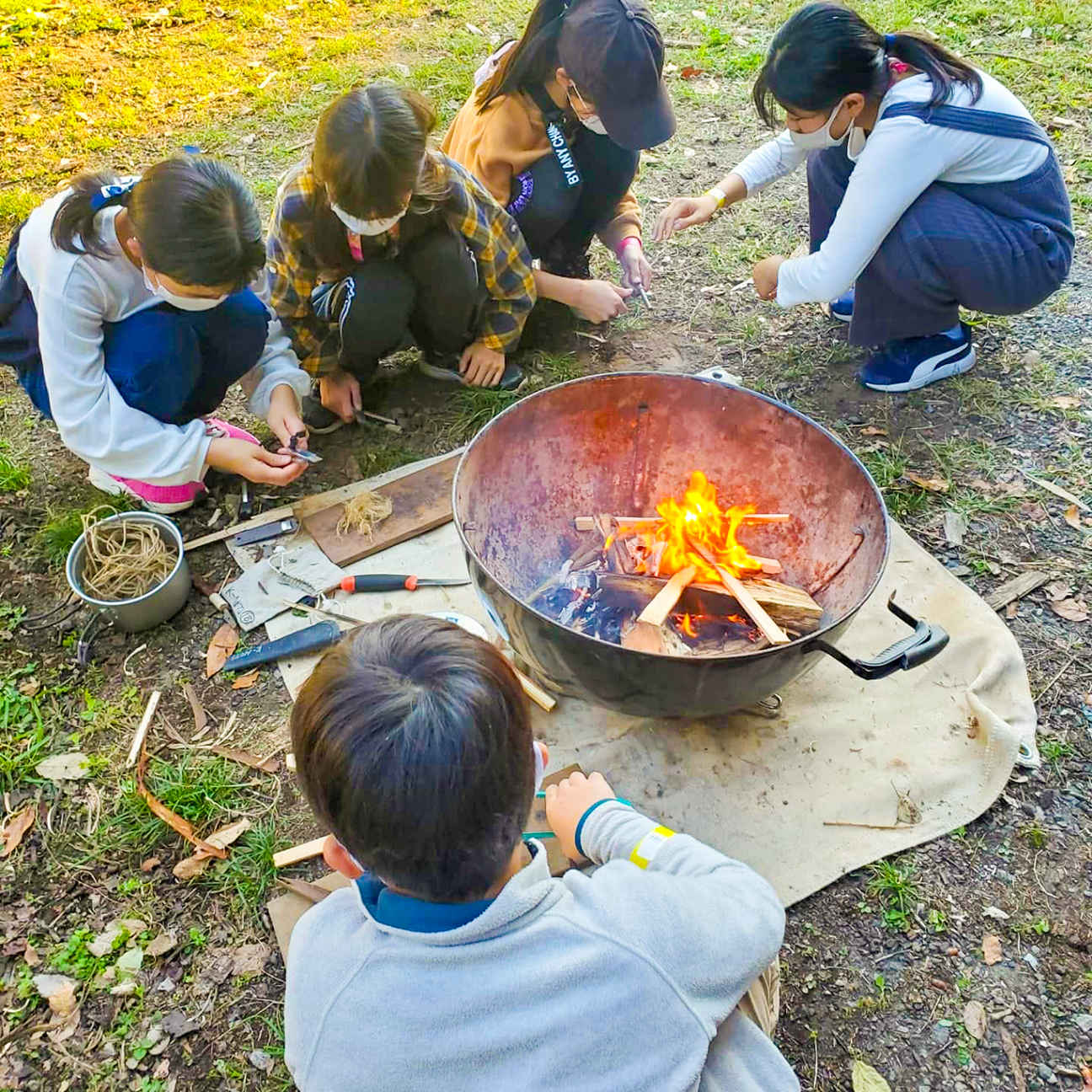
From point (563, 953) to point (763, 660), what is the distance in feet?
2.54

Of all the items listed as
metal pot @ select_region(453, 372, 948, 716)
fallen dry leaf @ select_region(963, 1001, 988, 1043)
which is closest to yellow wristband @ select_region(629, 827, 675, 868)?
metal pot @ select_region(453, 372, 948, 716)

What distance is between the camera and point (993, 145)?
9.27 feet

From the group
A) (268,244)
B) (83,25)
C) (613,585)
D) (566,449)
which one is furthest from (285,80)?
(613,585)

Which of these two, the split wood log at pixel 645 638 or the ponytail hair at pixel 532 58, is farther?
the ponytail hair at pixel 532 58

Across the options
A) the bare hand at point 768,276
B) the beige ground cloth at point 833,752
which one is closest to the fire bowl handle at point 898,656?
the beige ground cloth at point 833,752

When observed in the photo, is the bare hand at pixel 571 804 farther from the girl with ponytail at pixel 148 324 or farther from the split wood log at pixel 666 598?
the girl with ponytail at pixel 148 324

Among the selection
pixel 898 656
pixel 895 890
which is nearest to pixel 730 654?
pixel 898 656

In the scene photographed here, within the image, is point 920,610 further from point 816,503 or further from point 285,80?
point 285,80

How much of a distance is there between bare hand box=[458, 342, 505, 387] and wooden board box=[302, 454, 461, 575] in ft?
1.32

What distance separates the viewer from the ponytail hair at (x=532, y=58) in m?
2.76

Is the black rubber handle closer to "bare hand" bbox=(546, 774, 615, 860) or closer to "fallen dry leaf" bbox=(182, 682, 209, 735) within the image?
"fallen dry leaf" bbox=(182, 682, 209, 735)

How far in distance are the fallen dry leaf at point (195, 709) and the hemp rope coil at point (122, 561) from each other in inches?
12.2

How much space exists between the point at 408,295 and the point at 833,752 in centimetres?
209

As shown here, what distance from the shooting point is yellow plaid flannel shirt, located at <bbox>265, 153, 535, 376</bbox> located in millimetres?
2840
